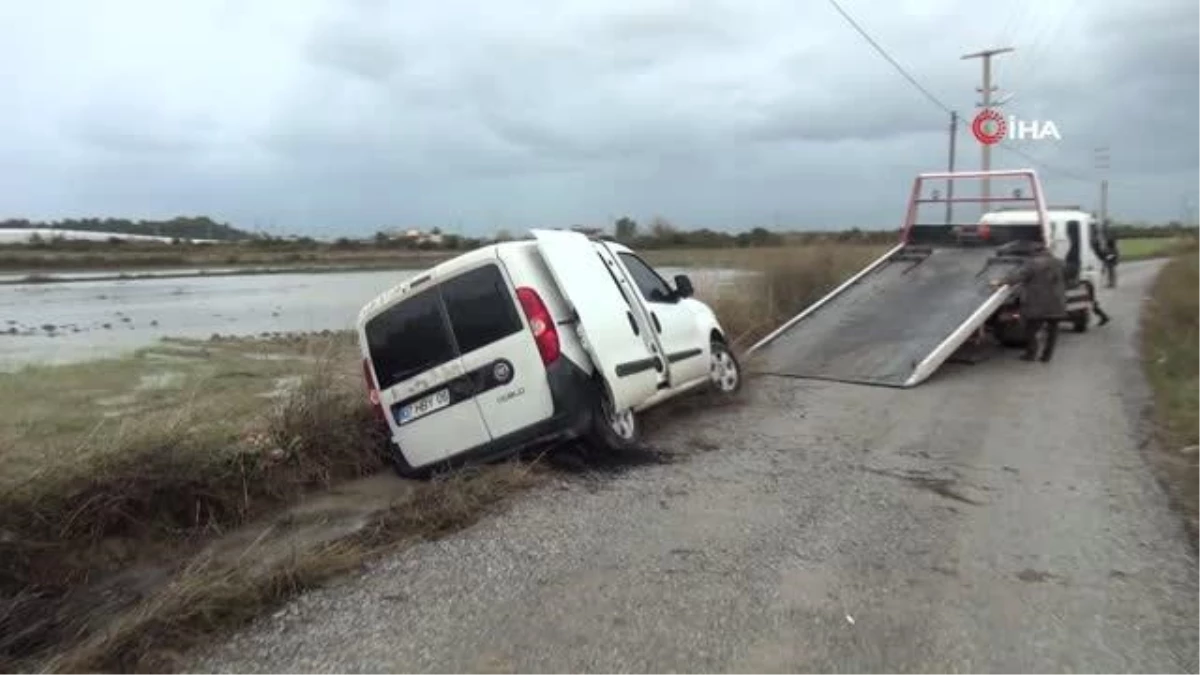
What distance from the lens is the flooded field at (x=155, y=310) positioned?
22.6m

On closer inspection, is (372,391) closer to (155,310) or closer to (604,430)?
(604,430)

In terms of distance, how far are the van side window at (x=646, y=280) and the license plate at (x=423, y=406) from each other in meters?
2.93

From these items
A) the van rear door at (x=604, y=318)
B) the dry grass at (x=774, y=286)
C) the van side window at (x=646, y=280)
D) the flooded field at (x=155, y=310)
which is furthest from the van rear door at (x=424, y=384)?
the dry grass at (x=774, y=286)

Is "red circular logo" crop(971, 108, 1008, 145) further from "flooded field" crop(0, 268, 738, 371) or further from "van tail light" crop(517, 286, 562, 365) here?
"van tail light" crop(517, 286, 562, 365)

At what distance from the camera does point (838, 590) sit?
548cm

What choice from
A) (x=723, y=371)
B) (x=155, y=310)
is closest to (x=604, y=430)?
(x=723, y=371)

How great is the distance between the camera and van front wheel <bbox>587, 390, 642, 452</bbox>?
8.36m

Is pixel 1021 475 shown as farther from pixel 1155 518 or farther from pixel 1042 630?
pixel 1042 630

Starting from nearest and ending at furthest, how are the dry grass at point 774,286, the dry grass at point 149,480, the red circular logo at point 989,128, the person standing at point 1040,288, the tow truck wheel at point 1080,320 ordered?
the dry grass at point 149,480 < the person standing at point 1040,288 < the dry grass at point 774,286 < the tow truck wheel at point 1080,320 < the red circular logo at point 989,128

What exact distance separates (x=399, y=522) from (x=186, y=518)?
4.61 feet

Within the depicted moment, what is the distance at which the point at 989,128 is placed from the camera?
45.1 m

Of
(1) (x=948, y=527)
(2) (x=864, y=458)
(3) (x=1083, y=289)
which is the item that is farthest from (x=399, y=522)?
(3) (x=1083, y=289)

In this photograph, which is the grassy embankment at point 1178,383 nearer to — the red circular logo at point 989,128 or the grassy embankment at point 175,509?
the grassy embankment at point 175,509

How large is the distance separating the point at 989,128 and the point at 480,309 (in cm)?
4185
